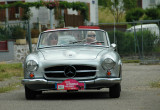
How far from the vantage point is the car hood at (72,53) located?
988 centimetres

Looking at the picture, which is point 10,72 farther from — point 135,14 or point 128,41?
point 135,14

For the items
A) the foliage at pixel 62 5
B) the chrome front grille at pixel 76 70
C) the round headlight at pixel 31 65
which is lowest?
the chrome front grille at pixel 76 70

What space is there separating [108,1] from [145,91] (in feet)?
168

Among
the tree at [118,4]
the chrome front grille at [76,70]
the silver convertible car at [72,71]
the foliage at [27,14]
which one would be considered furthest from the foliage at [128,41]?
the tree at [118,4]

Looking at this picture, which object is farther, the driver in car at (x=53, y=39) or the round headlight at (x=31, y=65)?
the driver in car at (x=53, y=39)

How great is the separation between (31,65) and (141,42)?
16170 mm

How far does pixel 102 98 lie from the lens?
10172 millimetres

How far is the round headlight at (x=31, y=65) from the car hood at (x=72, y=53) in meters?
0.23

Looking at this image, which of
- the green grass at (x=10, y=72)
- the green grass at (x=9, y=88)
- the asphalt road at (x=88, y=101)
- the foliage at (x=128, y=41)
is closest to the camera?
the asphalt road at (x=88, y=101)

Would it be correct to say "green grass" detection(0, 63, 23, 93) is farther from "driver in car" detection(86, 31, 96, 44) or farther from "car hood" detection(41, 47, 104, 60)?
"driver in car" detection(86, 31, 96, 44)

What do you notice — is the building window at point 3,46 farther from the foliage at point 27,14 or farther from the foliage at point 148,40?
the foliage at point 27,14

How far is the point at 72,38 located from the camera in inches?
446

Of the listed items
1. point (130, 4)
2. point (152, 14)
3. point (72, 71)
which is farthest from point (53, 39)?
point (130, 4)

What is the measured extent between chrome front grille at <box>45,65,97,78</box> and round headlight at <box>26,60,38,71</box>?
214 millimetres
